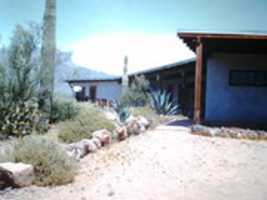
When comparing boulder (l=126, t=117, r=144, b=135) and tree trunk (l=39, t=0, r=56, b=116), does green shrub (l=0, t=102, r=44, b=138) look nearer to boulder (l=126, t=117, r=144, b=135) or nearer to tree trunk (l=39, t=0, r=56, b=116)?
tree trunk (l=39, t=0, r=56, b=116)

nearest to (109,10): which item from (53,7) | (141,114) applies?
(53,7)

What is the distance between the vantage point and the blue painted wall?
16.7 meters

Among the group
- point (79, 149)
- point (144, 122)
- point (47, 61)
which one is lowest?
point (79, 149)

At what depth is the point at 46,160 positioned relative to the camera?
7.79 meters

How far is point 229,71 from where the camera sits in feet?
55.4

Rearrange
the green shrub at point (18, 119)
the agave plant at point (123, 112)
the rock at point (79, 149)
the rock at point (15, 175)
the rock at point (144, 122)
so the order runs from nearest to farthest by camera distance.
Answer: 1. the rock at point (15, 175)
2. the rock at point (79, 149)
3. the green shrub at point (18, 119)
4. the rock at point (144, 122)
5. the agave plant at point (123, 112)

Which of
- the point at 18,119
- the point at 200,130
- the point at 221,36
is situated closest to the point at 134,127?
the point at 200,130

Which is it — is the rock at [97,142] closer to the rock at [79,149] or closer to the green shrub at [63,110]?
the rock at [79,149]

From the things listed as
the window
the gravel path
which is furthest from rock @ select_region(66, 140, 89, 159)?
the window

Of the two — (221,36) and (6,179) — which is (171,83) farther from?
(6,179)

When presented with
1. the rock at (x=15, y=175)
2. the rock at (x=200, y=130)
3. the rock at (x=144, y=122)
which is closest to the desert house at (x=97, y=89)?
the rock at (x=144, y=122)

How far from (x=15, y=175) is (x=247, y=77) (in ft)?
39.7

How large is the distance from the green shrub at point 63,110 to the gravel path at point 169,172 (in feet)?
12.3

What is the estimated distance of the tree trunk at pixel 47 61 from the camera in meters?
13.7
